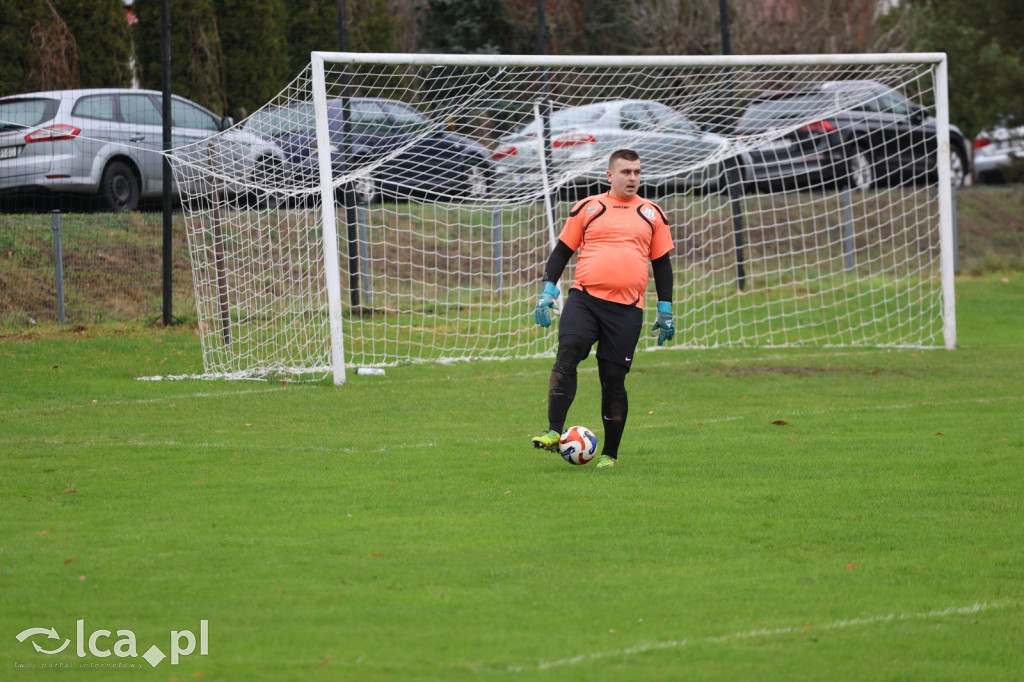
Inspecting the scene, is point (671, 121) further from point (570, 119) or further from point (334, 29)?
point (334, 29)

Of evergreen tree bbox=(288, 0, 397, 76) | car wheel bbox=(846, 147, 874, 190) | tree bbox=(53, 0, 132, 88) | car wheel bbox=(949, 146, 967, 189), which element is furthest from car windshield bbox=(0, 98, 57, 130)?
car wheel bbox=(949, 146, 967, 189)

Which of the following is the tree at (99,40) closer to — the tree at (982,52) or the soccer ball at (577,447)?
the soccer ball at (577,447)

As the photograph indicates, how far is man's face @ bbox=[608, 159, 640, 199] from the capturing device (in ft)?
26.7

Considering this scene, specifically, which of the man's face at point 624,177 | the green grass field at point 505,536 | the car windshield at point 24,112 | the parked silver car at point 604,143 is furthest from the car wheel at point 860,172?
the car windshield at point 24,112

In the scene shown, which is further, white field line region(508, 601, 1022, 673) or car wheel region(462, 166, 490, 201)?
car wheel region(462, 166, 490, 201)

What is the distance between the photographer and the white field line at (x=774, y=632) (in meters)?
4.50

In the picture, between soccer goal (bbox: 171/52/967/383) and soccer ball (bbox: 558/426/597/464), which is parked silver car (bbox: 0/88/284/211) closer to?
soccer goal (bbox: 171/52/967/383)

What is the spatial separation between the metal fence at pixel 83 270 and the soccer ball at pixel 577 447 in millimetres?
9963

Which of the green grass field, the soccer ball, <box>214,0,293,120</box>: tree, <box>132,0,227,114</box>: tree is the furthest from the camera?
<box>214,0,293,120</box>: tree

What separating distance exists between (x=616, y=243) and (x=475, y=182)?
25.9ft

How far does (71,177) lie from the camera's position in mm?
16172

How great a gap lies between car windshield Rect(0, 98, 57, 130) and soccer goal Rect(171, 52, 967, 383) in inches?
81.6

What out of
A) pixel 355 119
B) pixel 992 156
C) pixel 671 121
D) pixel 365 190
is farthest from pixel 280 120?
pixel 992 156

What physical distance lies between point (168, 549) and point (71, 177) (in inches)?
449
